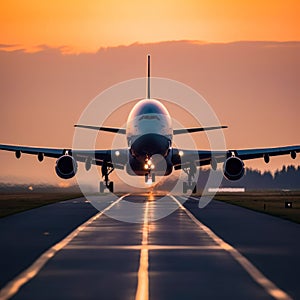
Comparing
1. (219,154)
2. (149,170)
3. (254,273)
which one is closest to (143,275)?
(254,273)

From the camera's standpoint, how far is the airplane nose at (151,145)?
203 feet

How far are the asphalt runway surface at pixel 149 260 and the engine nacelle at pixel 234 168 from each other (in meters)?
33.1

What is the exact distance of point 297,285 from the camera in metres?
14.9

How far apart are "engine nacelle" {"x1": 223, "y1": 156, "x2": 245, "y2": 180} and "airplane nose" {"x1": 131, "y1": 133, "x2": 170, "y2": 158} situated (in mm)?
5803

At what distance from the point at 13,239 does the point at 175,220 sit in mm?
11527

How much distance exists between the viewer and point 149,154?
209 feet

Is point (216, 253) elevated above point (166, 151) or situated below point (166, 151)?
below

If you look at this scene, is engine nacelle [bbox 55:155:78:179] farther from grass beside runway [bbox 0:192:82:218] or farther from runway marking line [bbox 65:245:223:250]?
runway marking line [bbox 65:245:223:250]

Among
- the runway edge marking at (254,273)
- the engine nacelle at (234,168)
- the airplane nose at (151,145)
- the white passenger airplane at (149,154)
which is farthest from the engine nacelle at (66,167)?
the runway edge marking at (254,273)

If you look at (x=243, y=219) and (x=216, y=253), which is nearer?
(x=216, y=253)

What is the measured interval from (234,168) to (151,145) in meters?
8.20

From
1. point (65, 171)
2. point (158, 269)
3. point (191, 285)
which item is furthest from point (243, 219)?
point (65, 171)

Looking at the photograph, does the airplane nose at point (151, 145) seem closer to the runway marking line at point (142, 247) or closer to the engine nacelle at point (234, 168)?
the engine nacelle at point (234, 168)

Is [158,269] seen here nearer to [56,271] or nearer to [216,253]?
[56,271]
